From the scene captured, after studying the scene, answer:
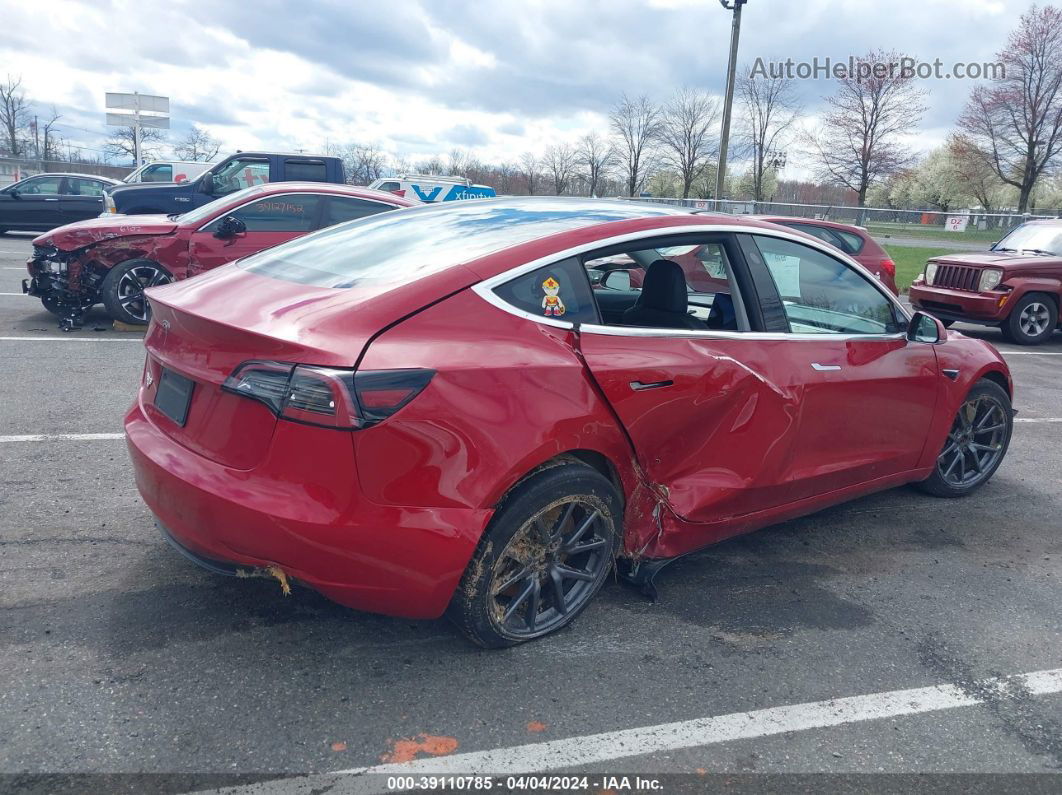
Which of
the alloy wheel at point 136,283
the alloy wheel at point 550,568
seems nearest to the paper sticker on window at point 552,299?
the alloy wheel at point 550,568

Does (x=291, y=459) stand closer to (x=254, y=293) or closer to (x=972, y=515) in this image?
(x=254, y=293)

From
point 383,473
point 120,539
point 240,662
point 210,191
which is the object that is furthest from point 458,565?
point 210,191

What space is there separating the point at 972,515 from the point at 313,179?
13483 mm

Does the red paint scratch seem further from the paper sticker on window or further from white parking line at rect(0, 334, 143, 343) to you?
white parking line at rect(0, 334, 143, 343)

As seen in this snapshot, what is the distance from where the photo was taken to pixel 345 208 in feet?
31.9

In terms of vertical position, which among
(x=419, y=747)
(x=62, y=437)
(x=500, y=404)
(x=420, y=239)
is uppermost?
(x=420, y=239)

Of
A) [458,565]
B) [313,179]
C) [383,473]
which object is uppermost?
[313,179]

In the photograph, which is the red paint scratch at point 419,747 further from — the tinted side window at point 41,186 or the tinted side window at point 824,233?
the tinted side window at point 41,186

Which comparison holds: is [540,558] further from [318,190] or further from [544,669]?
[318,190]

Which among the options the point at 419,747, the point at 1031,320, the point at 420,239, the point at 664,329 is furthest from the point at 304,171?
the point at 419,747

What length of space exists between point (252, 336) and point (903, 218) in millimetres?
27321

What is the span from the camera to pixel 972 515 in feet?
15.8

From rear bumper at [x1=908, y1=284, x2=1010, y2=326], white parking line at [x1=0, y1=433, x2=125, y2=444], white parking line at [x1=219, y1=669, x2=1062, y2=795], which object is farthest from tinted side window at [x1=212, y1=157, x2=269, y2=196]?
white parking line at [x1=219, y1=669, x2=1062, y2=795]

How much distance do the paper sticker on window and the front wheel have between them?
9.66 feet
